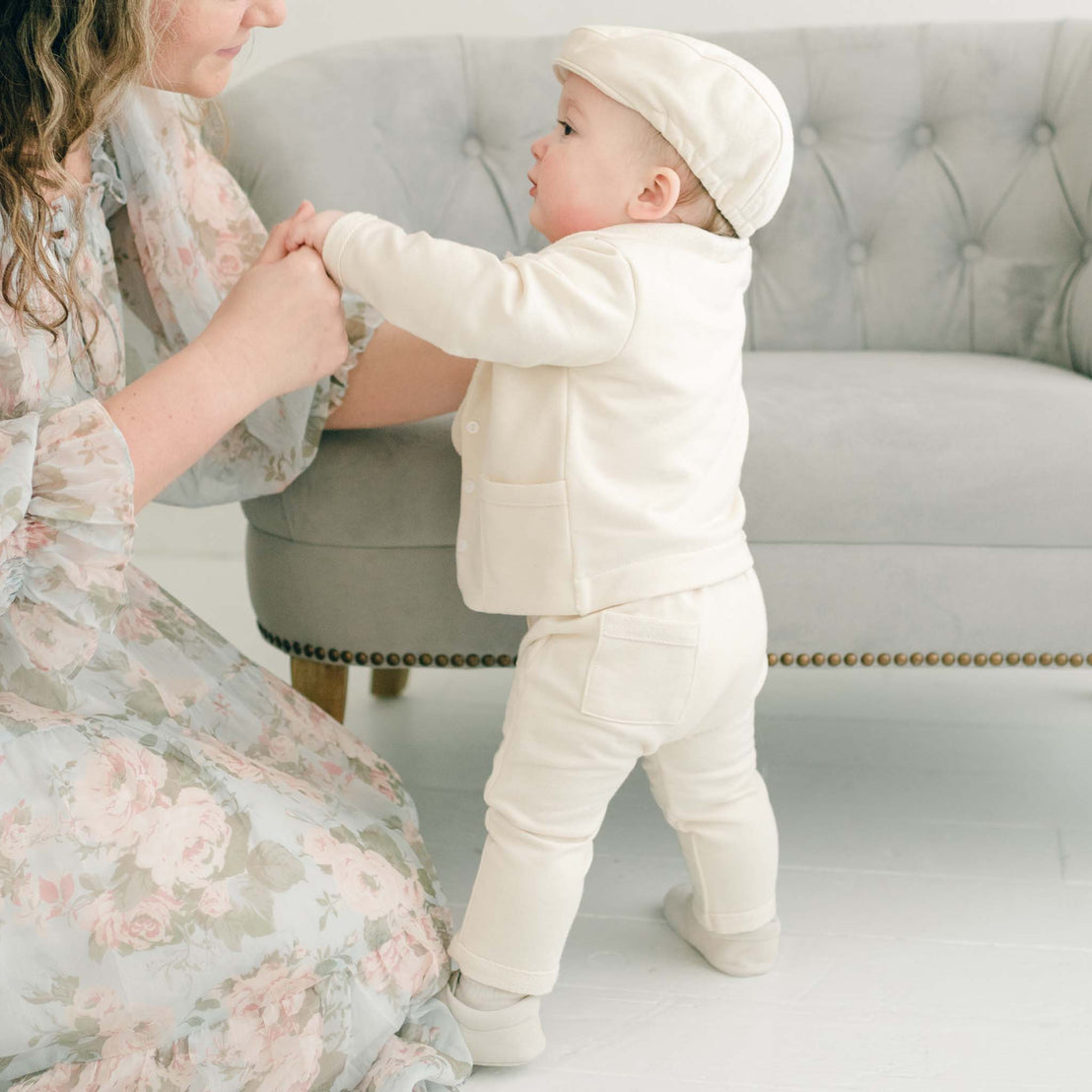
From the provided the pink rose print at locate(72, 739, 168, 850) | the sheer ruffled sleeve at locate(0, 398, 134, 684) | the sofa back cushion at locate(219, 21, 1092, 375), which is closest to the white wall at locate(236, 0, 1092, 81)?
the sofa back cushion at locate(219, 21, 1092, 375)

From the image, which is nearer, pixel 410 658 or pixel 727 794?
pixel 727 794

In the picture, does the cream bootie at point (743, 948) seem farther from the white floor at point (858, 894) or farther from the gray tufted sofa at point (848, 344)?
the gray tufted sofa at point (848, 344)

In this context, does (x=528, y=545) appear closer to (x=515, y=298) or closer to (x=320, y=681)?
(x=515, y=298)

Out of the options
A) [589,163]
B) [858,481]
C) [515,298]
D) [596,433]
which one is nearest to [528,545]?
[596,433]

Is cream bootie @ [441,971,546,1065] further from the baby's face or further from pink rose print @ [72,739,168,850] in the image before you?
the baby's face

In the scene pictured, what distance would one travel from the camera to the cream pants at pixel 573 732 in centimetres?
109

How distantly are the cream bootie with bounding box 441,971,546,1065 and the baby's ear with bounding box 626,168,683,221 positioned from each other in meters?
0.70

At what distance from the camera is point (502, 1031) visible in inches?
43.9

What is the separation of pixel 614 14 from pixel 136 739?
1.72 metres

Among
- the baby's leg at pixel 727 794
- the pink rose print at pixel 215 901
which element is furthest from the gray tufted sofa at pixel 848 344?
the pink rose print at pixel 215 901

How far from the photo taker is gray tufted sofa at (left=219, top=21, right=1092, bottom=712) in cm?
137

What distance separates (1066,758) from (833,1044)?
2.52 ft

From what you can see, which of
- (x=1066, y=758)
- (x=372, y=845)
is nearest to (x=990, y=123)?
(x=1066, y=758)

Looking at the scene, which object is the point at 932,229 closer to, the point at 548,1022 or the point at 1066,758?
the point at 1066,758
